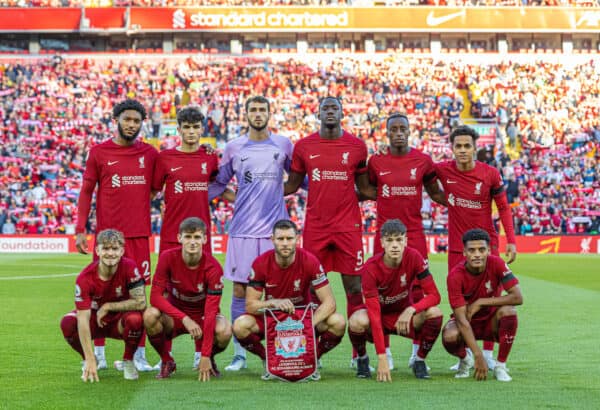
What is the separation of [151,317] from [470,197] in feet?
10.2

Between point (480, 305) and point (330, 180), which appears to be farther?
point (330, 180)

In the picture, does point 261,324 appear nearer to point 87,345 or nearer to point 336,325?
point 336,325

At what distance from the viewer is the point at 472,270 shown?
7.77m

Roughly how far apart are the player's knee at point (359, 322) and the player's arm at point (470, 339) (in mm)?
733

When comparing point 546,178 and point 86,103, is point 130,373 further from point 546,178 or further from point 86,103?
point 86,103

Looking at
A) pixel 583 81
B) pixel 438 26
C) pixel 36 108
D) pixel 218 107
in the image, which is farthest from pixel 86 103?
pixel 583 81

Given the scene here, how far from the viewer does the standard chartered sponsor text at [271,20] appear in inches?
1781

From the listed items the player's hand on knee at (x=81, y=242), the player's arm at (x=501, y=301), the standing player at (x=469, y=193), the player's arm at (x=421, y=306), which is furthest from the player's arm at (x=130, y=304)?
the standing player at (x=469, y=193)

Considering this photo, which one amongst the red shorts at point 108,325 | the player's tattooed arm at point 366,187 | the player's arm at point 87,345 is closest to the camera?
the player's arm at point 87,345

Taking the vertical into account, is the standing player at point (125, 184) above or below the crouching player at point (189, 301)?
above

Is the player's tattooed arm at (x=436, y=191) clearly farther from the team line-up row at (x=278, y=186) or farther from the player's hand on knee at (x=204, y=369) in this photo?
the player's hand on knee at (x=204, y=369)

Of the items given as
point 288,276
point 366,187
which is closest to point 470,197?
point 366,187

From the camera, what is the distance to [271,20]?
149 feet

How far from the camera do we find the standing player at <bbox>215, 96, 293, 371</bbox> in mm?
8594
